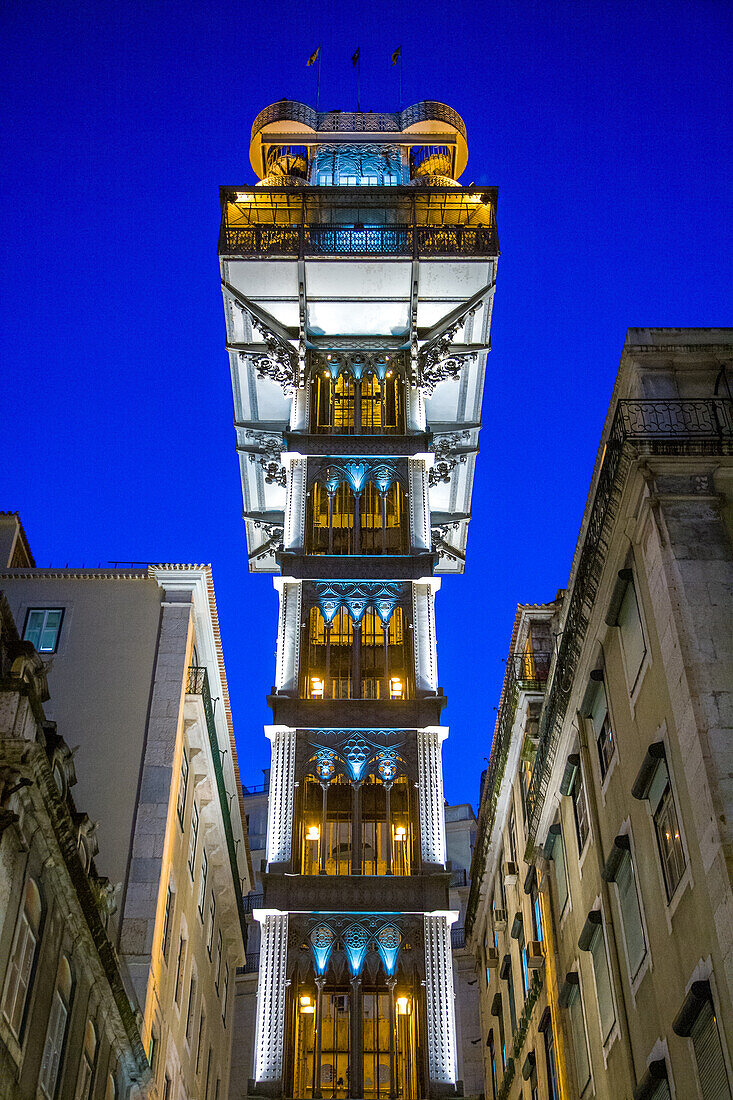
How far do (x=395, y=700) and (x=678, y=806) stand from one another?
23.9 metres

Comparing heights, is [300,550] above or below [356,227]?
below

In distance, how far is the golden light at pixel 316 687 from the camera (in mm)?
45812

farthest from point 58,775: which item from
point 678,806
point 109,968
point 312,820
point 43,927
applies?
point 312,820

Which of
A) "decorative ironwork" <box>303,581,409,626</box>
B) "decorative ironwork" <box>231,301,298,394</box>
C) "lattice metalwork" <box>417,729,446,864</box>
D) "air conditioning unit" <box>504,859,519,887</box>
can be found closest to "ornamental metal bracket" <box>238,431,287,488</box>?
"decorative ironwork" <box>231,301,298,394</box>

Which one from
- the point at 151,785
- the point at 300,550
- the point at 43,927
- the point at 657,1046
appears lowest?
the point at 657,1046

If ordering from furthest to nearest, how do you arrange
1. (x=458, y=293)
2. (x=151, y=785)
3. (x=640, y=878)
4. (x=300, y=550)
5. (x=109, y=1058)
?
1. (x=458, y=293)
2. (x=300, y=550)
3. (x=151, y=785)
4. (x=109, y=1058)
5. (x=640, y=878)

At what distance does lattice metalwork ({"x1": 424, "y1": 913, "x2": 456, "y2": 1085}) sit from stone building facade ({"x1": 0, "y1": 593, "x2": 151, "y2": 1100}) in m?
14.2

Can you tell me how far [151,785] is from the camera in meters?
33.6

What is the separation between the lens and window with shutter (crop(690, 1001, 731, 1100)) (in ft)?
62.2

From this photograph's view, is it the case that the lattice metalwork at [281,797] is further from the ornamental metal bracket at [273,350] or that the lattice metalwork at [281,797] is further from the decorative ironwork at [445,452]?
the decorative ironwork at [445,452]

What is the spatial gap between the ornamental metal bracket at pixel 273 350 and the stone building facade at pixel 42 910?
35.1 m

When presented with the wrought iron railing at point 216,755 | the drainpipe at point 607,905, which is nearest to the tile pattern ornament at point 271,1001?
the wrought iron railing at point 216,755

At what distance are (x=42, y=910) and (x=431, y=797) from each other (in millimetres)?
22858

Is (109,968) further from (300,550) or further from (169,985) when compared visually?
(300,550)
